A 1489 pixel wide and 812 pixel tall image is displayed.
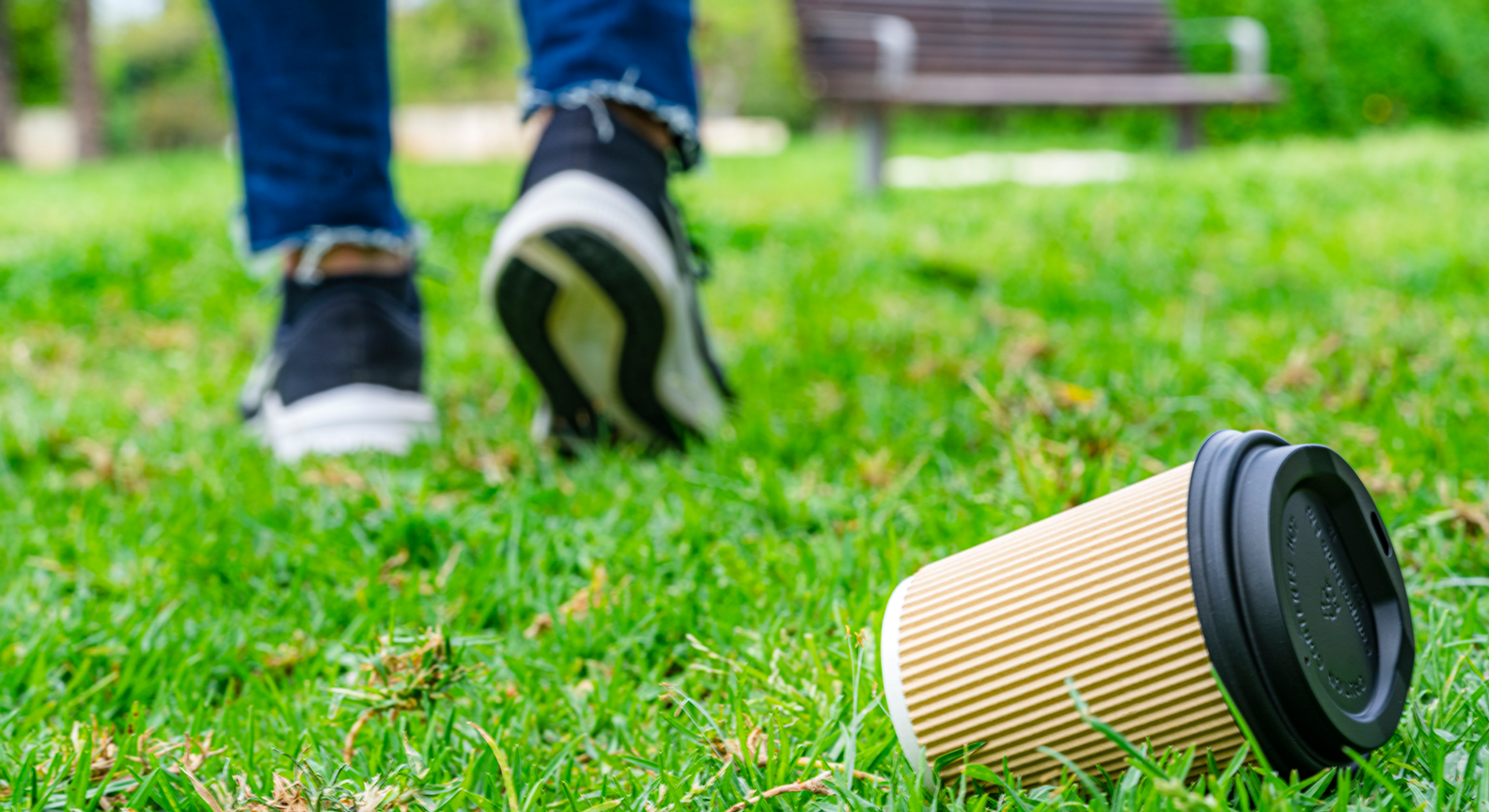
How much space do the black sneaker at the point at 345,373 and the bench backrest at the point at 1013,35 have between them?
4836 mm

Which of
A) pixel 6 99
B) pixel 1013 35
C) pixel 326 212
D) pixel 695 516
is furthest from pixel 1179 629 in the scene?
pixel 6 99

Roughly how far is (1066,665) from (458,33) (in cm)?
3034

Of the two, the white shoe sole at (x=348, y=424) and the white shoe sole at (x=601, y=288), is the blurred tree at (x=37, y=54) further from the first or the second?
the white shoe sole at (x=601, y=288)

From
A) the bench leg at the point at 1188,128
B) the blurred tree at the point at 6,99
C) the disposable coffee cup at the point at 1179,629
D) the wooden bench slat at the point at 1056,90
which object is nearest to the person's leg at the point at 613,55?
the disposable coffee cup at the point at 1179,629

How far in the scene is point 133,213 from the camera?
5.58 m

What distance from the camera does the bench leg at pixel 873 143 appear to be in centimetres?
609

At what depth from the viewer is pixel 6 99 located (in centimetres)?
1622

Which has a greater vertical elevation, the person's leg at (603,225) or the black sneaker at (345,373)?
the person's leg at (603,225)

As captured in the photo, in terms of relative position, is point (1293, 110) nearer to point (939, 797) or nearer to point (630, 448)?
point (630, 448)

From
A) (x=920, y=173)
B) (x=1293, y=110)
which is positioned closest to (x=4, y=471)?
(x=920, y=173)

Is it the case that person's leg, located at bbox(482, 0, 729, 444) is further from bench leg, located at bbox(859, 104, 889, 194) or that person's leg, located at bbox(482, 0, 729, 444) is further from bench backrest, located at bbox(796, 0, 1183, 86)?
bench backrest, located at bbox(796, 0, 1183, 86)

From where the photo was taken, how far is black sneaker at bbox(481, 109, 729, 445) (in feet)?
5.27

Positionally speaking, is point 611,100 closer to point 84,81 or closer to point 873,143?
point 873,143

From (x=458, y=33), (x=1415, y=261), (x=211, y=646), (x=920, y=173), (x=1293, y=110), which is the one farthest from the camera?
(x=458, y=33)
